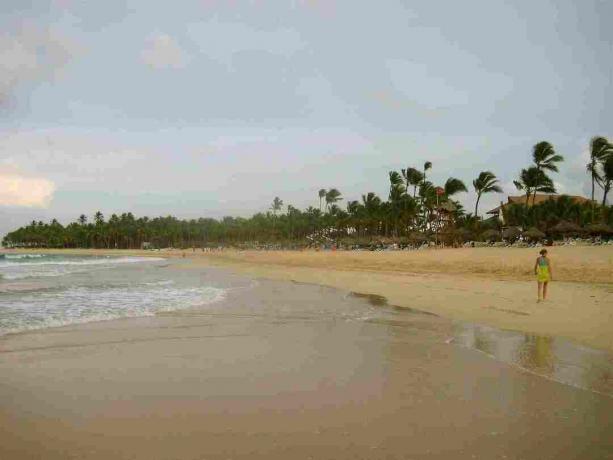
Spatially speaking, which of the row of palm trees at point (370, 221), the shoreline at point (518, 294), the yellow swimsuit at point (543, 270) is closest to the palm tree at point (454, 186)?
the row of palm trees at point (370, 221)

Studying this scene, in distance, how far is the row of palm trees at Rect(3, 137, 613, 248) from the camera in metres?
48.0

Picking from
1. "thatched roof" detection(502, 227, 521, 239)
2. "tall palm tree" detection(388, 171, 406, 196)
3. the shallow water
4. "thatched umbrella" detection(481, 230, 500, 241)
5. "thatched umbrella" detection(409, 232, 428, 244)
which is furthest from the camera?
"tall palm tree" detection(388, 171, 406, 196)

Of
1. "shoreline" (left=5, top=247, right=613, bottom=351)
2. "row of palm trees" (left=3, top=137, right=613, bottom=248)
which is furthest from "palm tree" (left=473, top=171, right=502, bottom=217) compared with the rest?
"shoreline" (left=5, top=247, right=613, bottom=351)

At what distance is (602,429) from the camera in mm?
3930

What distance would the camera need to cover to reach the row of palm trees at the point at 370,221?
48.0 metres

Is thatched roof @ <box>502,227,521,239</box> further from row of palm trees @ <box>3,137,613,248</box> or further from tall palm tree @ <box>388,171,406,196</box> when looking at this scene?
tall palm tree @ <box>388,171,406,196</box>

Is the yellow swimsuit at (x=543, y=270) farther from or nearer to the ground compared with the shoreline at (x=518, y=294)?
farther from the ground

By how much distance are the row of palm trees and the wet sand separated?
37.6m

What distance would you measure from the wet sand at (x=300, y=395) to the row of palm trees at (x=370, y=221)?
37.6 metres

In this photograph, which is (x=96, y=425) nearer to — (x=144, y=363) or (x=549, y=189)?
(x=144, y=363)

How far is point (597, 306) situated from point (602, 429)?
8.04m

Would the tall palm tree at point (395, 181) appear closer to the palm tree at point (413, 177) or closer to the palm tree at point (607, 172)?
the palm tree at point (413, 177)

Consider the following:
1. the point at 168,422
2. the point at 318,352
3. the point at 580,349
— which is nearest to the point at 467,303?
the point at 580,349

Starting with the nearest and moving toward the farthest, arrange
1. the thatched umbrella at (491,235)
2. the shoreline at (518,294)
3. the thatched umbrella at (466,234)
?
the shoreline at (518,294) < the thatched umbrella at (491,235) < the thatched umbrella at (466,234)
